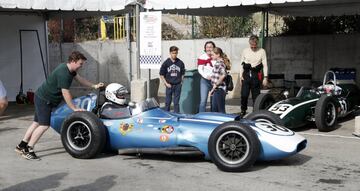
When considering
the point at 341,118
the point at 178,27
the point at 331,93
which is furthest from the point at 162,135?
the point at 178,27

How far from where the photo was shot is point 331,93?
34.5 feet

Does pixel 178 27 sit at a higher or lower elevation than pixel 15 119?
higher

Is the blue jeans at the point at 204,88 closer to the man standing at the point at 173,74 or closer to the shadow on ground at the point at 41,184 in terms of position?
the man standing at the point at 173,74

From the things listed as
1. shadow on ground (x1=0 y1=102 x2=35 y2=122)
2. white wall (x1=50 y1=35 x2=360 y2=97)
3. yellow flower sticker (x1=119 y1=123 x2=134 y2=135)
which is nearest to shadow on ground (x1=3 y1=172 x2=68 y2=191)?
yellow flower sticker (x1=119 y1=123 x2=134 y2=135)

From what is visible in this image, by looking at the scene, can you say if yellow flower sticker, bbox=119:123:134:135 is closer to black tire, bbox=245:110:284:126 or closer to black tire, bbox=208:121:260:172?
black tire, bbox=208:121:260:172

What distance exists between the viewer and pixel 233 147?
263 inches

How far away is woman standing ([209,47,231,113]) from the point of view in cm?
982

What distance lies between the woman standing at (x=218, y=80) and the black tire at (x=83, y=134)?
3.10 meters

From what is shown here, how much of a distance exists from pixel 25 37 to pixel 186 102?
6795 millimetres

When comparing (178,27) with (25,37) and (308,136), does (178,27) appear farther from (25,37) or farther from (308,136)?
(308,136)

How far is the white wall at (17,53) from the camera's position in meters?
15.8

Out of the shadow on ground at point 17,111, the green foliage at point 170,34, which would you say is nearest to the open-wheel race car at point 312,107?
the shadow on ground at point 17,111

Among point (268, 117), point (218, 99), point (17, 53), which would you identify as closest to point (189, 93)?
point (218, 99)

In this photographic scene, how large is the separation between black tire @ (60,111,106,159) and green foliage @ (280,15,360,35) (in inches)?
420
